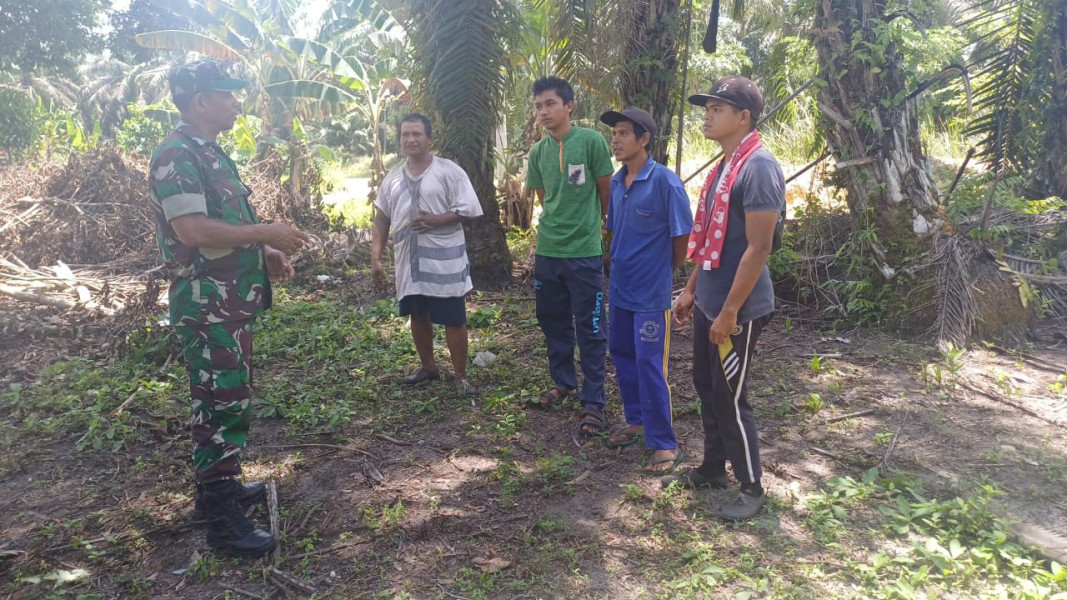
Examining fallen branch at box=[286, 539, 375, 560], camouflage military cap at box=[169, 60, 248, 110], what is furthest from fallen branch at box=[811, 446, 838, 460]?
camouflage military cap at box=[169, 60, 248, 110]

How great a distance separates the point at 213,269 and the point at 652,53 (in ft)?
16.4

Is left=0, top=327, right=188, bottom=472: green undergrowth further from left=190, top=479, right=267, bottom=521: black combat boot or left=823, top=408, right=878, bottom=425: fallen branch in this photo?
left=823, top=408, right=878, bottom=425: fallen branch

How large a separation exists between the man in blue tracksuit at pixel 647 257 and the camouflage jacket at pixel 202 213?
6.00 feet

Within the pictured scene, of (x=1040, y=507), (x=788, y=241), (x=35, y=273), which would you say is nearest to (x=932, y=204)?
(x=788, y=241)

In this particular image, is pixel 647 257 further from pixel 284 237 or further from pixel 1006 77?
pixel 1006 77

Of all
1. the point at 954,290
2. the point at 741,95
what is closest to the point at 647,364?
the point at 741,95

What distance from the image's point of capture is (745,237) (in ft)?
10.2

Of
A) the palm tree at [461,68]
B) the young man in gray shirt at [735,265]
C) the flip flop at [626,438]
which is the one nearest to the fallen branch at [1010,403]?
the young man in gray shirt at [735,265]

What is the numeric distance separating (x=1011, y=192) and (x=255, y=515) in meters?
6.99

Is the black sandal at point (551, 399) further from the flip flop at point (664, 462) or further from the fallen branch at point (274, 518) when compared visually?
the fallen branch at point (274, 518)

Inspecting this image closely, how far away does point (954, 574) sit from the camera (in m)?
2.86

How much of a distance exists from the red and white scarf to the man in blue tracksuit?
0.35 m

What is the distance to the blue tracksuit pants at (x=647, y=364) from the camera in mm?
3754

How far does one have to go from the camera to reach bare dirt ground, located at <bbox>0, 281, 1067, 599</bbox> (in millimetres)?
2996
